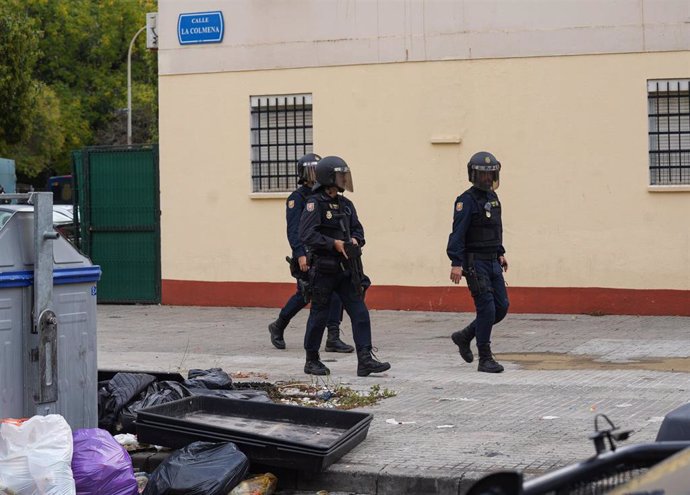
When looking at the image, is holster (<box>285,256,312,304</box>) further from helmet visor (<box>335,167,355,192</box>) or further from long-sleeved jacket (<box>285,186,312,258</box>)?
helmet visor (<box>335,167,355,192</box>)

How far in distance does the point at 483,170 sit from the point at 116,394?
396cm

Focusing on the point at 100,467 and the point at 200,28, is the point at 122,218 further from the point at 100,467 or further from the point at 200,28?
the point at 100,467

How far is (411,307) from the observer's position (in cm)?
1602

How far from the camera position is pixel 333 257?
1002 centimetres

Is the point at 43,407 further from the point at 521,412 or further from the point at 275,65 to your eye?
the point at 275,65

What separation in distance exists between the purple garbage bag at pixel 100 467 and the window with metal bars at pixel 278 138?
1032 cm

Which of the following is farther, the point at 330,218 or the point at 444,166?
the point at 444,166

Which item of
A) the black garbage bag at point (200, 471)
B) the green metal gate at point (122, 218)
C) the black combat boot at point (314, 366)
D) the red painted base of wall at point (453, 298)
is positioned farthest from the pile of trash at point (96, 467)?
the green metal gate at point (122, 218)

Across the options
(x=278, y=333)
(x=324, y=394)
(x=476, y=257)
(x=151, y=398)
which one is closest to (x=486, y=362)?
(x=476, y=257)

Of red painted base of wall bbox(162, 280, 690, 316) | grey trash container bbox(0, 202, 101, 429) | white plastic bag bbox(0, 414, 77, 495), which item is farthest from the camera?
red painted base of wall bbox(162, 280, 690, 316)

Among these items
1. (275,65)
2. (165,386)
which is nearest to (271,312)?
(275,65)

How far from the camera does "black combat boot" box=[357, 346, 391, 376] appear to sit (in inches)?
399

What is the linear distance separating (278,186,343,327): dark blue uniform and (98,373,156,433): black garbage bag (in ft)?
10.4

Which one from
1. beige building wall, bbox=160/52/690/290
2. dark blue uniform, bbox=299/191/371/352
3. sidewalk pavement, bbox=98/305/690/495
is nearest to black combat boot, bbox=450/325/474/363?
sidewalk pavement, bbox=98/305/690/495
